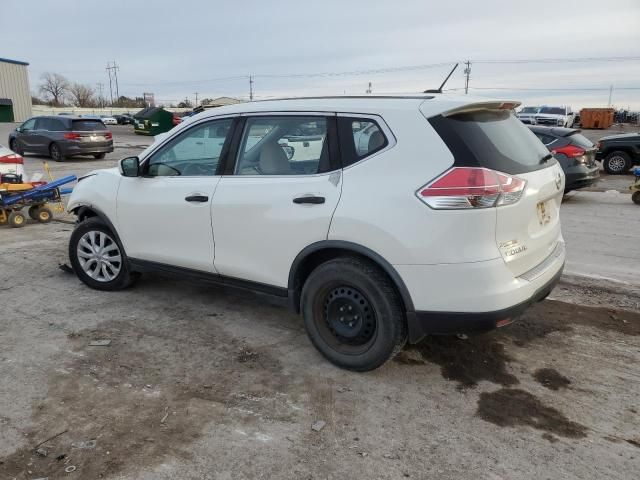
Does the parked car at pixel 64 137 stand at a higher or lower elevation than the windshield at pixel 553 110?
lower

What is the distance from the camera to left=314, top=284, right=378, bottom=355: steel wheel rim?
11.2 feet

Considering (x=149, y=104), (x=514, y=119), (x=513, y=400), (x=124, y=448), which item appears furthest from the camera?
(x=149, y=104)

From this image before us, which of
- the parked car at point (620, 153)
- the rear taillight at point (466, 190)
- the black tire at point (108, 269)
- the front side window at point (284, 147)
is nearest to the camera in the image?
the rear taillight at point (466, 190)

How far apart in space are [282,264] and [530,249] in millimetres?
1639

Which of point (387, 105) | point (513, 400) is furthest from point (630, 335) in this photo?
point (387, 105)

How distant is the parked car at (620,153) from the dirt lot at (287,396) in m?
11.9

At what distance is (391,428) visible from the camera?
9.72ft

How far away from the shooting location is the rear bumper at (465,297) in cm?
300

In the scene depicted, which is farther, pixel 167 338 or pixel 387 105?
pixel 167 338

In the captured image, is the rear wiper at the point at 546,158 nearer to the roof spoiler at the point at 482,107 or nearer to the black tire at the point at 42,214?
the roof spoiler at the point at 482,107

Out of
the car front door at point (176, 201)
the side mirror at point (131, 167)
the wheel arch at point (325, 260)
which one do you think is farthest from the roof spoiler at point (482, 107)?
the side mirror at point (131, 167)

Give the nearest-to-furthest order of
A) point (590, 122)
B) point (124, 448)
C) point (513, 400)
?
1. point (124, 448)
2. point (513, 400)
3. point (590, 122)

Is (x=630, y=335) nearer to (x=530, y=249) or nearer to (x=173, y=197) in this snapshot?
(x=530, y=249)

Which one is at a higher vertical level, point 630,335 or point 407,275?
point 407,275
